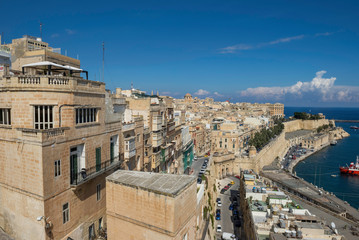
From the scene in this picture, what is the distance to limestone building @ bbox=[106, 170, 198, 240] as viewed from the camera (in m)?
10.4

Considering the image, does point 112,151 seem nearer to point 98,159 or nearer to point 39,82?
point 98,159

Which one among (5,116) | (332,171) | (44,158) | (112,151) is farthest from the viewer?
(332,171)

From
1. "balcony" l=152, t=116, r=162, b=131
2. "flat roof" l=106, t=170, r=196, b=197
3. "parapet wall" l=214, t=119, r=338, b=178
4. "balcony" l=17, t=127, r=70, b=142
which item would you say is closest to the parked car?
"parapet wall" l=214, t=119, r=338, b=178

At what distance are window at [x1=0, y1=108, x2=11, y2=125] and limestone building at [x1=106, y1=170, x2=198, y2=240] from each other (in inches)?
217

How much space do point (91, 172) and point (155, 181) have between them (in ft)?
13.1

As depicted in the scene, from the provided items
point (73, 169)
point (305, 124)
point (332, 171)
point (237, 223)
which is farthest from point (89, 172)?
point (305, 124)

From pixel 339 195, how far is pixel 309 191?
1828 cm

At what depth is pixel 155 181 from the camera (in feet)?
38.3

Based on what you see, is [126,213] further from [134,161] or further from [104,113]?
[134,161]

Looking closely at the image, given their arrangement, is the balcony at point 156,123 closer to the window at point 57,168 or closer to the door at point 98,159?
the door at point 98,159

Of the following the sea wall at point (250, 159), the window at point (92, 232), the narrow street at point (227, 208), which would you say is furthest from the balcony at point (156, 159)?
the sea wall at point (250, 159)

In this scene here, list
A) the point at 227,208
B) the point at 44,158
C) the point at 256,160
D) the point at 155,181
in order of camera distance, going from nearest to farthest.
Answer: the point at 44,158 → the point at 155,181 → the point at 227,208 → the point at 256,160

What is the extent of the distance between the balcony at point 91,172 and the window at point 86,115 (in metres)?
2.52

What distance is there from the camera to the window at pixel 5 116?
11781 millimetres
